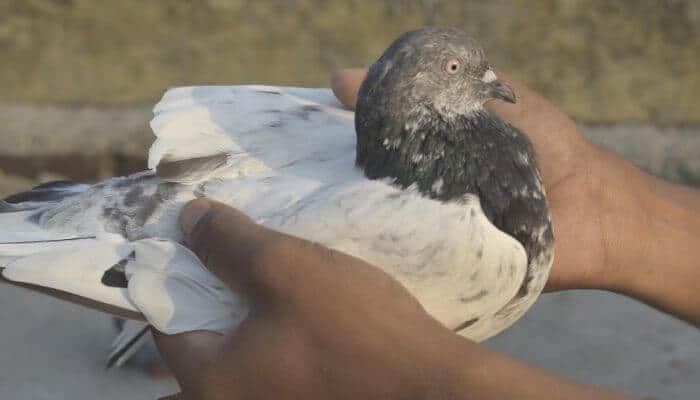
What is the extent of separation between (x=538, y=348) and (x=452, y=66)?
1367 millimetres

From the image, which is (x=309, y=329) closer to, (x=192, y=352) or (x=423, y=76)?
(x=192, y=352)

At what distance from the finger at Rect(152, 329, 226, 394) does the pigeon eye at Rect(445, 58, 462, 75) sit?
0.69 m

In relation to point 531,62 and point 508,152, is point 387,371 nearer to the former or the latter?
point 508,152

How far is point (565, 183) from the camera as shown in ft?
8.40

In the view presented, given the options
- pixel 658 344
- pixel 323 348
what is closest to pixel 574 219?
pixel 658 344

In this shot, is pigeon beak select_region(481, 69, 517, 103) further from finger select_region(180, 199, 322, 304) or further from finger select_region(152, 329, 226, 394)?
finger select_region(152, 329, 226, 394)

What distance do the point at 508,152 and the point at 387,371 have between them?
1.77 ft

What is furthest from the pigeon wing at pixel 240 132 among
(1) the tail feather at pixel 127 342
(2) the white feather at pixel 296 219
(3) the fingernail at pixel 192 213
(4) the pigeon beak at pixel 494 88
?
(1) the tail feather at pixel 127 342

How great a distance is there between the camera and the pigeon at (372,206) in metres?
1.86

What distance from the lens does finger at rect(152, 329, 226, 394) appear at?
190 cm

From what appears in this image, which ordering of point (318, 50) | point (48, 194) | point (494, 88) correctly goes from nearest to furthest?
1. point (494, 88)
2. point (48, 194)
3. point (318, 50)

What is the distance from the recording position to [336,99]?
2.49 meters

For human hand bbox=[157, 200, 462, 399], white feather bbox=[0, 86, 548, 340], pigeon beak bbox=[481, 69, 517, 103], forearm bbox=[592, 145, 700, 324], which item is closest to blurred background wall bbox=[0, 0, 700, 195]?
forearm bbox=[592, 145, 700, 324]

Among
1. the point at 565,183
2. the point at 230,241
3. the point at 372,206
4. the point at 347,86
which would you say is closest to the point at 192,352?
the point at 230,241
